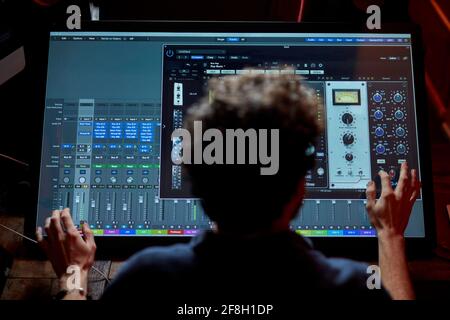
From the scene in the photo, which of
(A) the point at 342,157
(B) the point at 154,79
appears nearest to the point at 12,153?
(B) the point at 154,79

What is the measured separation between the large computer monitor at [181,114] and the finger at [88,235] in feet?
0.05

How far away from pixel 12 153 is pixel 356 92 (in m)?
0.94

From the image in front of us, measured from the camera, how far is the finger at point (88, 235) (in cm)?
97

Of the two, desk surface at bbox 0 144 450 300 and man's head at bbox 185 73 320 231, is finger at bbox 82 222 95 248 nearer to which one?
desk surface at bbox 0 144 450 300

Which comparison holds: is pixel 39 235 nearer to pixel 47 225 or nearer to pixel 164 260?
pixel 47 225

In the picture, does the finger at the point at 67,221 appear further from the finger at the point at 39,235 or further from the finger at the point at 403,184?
the finger at the point at 403,184

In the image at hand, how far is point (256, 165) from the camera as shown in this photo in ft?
2.31
